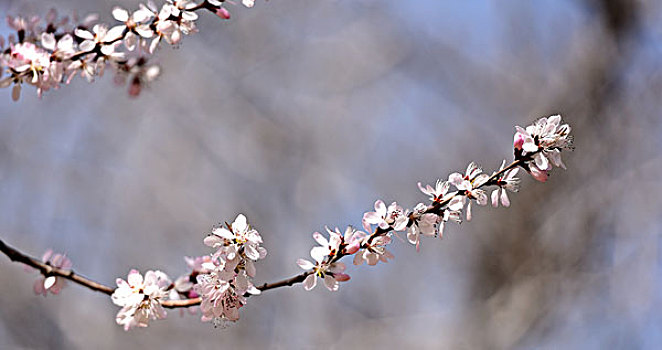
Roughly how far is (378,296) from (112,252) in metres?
1.26

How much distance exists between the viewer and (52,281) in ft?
2.15

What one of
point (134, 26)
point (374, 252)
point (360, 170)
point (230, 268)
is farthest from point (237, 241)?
point (360, 170)

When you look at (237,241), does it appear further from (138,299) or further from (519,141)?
(519,141)

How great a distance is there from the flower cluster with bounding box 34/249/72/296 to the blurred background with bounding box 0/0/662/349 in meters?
1.96

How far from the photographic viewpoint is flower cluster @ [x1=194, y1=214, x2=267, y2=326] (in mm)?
591

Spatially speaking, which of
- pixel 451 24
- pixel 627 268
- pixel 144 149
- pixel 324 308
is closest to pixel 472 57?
pixel 451 24

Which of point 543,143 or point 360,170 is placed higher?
point 360,170

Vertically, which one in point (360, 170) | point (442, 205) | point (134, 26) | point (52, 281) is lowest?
point (52, 281)

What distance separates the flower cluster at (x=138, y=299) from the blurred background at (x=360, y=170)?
1.98 meters

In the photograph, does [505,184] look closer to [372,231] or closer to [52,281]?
[372,231]

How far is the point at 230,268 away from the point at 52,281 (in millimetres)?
210

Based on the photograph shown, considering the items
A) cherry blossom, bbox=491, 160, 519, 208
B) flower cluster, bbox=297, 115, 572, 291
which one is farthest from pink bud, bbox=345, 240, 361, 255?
cherry blossom, bbox=491, 160, 519, 208

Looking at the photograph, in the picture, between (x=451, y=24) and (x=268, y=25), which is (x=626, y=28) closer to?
(x=451, y=24)

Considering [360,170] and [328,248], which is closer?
[328,248]
